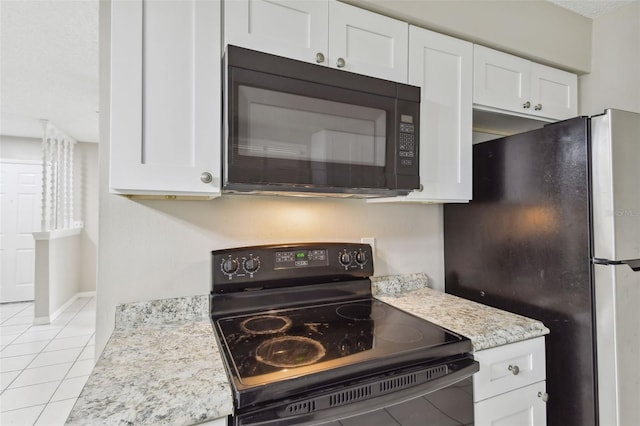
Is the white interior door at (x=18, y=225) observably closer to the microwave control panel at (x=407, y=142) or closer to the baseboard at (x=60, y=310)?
the baseboard at (x=60, y=310)

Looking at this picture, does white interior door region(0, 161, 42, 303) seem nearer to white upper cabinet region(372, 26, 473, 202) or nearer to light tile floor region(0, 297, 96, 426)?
light tile floor region(0, 297, 96, 426)

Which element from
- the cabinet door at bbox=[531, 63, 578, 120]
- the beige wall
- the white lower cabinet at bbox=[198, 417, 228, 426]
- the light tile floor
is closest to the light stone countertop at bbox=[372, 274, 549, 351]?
the white lower cabinet at bbox=[198, 417, 228, 426]

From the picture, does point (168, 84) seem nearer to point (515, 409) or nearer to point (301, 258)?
point (301, 258)

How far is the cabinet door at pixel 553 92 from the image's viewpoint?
67.2 inches

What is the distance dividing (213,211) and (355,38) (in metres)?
0.92

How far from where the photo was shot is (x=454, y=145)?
1.50 metres

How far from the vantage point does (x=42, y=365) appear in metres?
2.70

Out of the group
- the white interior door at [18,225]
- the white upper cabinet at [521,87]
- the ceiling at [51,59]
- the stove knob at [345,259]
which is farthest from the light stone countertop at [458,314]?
the white interior door at [18,225]

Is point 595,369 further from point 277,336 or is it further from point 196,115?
point 196,115

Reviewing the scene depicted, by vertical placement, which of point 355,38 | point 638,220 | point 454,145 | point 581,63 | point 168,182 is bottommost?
point 638,220

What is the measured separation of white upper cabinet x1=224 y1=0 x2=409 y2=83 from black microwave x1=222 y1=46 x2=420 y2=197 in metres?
0.11

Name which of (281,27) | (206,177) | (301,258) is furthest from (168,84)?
(301,258)

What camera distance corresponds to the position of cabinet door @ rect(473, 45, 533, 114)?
5.13 ft

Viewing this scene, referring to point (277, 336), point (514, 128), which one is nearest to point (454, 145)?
point (514, 128)
